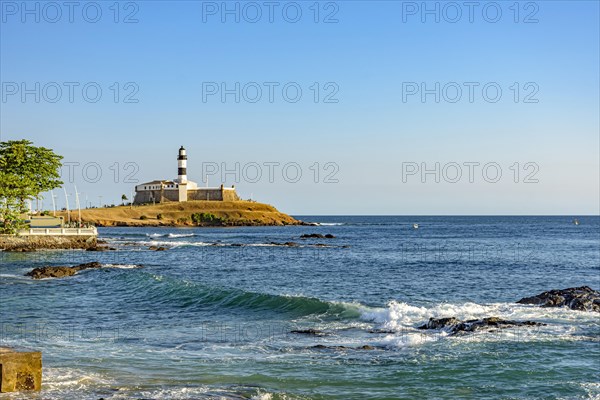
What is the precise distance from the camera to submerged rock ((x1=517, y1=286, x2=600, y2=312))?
25.7 m

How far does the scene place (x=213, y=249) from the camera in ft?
243

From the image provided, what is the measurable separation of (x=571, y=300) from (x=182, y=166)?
153897mm

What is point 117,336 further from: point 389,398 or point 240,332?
point 389,398

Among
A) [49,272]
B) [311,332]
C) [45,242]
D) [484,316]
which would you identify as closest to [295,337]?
[311,332]

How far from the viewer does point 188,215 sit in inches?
6545

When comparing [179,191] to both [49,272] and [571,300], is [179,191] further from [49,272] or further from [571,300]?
[571,300]

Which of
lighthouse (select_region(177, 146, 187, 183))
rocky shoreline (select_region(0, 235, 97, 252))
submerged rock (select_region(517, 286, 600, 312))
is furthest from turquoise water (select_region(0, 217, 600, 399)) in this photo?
lighthouse (select_region(177, 146, 187, 183))

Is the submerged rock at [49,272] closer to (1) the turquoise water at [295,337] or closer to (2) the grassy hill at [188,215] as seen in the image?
(1) the turquoise water at [295,337]

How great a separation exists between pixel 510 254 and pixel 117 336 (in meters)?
49.5

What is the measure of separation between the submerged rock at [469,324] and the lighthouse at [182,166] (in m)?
149

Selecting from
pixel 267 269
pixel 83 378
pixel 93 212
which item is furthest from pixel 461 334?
pixel 93 212

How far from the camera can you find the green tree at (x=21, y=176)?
203 ft

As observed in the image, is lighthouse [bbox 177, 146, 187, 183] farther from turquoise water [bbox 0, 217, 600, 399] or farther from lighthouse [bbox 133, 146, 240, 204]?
turquoise water [bbox 0, 217, 600, 399]

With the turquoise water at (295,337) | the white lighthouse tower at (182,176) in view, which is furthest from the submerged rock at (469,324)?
the white lighthouse tower at (182,176)
